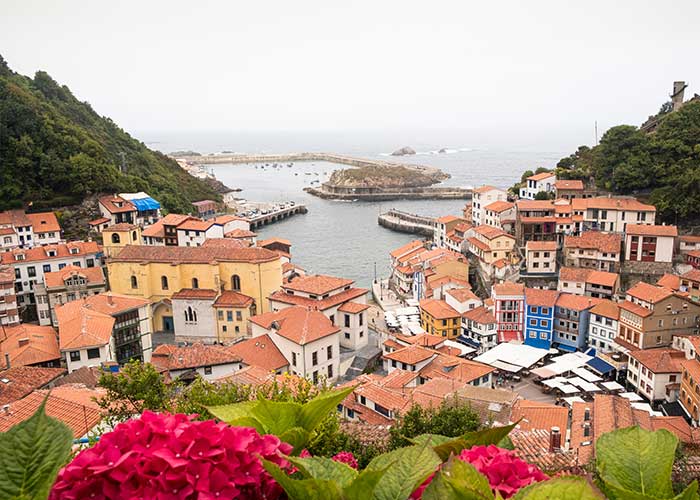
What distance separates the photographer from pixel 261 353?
16.3 meters

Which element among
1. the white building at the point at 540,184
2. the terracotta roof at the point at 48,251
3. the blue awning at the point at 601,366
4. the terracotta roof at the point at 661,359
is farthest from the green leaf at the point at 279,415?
the white building at the point at 540,184

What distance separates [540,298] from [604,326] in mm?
2339

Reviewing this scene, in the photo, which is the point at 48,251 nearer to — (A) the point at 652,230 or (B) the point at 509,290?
(B) the point at 509,290

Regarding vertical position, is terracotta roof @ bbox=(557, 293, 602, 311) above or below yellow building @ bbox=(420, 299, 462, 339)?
above

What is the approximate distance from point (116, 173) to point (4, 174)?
5.84 meters

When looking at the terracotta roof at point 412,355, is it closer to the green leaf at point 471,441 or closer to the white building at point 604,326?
the white building at point 604,326

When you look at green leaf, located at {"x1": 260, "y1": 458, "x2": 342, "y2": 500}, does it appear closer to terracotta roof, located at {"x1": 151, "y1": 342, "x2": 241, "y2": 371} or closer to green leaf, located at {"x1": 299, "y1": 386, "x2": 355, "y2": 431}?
green leaf, located at {"x1": 299, "y1": 386, "x2": 355, "y2": 431}

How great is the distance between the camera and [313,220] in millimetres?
50688

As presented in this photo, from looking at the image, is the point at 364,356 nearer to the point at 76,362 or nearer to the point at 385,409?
the point at 385,409

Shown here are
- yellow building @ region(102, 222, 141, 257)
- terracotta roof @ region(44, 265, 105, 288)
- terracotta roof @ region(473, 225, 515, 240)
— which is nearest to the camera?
terracotta roof @ region(44, 265, 105, 288)

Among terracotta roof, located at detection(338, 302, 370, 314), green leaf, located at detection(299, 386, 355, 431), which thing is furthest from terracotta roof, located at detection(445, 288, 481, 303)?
green leaf, located at detection(299, 386, 355, 431)

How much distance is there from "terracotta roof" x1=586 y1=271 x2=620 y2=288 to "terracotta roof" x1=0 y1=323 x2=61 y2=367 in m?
19.0

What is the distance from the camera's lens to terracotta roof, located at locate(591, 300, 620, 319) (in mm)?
19359

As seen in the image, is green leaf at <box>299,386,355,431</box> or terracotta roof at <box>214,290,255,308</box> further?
terracotta roof at <box>214,290,255,308</box>
